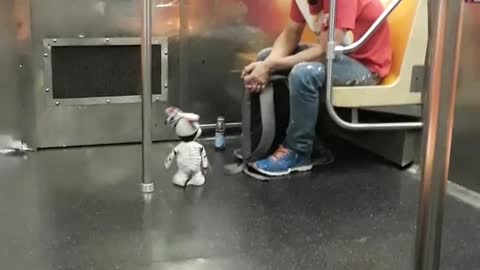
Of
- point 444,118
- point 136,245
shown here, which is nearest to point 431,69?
point 444,118

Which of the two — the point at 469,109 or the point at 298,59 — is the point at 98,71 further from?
the point at 469,109

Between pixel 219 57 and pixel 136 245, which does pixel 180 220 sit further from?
pixel 219 57

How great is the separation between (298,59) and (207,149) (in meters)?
0.60

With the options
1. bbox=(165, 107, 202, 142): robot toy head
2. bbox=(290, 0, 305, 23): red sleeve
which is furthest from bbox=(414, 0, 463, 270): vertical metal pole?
bbox=(290, 0, 305, 23): red sleeve

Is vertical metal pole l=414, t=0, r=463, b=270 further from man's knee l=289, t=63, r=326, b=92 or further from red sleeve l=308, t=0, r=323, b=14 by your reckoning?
red sleeve l=308, t=0, r=323, b=14

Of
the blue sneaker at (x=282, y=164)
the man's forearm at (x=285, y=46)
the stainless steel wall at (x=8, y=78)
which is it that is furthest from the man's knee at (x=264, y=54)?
the stainless steel wall at (x=8, y=78)

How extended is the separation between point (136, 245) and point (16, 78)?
1221 mm

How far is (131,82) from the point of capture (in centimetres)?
299

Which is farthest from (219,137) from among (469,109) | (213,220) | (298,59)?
(469,109)

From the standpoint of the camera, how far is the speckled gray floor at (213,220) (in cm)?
181

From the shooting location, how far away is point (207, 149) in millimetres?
2938

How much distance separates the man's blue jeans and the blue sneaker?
0.10 ft

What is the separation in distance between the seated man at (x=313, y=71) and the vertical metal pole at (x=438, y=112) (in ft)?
5.05

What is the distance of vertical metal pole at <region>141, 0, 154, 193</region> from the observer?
7.16 feet
